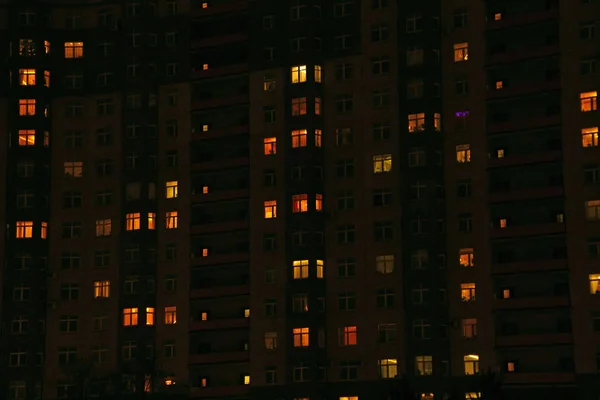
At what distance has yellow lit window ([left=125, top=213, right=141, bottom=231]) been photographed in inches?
5364

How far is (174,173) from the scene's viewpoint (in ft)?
449

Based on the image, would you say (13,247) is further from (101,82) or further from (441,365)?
(441,365)

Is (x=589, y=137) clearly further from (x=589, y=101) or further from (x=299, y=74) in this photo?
(x=299, y=74)

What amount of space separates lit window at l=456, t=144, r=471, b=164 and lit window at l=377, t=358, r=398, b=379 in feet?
58.1

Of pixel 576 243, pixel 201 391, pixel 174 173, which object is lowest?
pixel 201 391

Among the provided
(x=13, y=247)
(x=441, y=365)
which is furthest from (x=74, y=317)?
(x=441, y=365)

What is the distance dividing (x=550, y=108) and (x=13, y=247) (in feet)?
165

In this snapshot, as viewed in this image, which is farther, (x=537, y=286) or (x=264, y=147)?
(x=264, y=147)

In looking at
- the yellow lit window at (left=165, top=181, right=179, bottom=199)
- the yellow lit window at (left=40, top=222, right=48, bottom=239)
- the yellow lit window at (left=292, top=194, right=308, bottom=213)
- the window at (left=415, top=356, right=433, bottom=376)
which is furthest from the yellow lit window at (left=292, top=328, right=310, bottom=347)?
the yellow lit window at (left=40, top=222, right=48, bottom=239)

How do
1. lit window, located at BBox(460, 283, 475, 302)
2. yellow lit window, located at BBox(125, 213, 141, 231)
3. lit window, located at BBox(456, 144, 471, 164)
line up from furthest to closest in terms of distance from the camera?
1. yellow lit window, located at BBox(125, 213, 141, 231)
2. lit window, located at BBox(456, 144, 471, 164)
3. lit window, located at BBox(460, 283, 475, 302)

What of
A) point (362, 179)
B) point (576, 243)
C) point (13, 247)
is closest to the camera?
point (576, 243)

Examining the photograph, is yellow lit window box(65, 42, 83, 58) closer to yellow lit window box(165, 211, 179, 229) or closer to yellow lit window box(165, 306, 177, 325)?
yellow lit window box(165, 211, 179, 229)

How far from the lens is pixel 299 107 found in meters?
131

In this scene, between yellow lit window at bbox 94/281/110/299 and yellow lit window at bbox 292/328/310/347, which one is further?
yellow lit window at bbox 94/281/110/299
